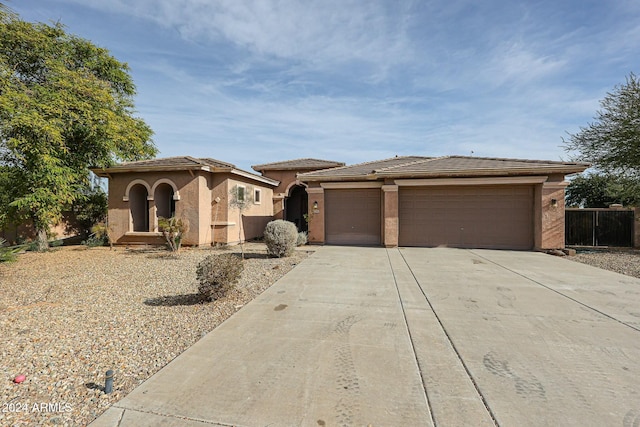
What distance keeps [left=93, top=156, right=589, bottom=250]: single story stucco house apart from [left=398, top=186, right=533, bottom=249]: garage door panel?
4 centimetres

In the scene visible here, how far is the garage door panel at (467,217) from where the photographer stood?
12.5 metres

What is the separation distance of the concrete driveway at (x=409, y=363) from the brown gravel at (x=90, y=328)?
1.31 ft

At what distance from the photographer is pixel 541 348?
371cm

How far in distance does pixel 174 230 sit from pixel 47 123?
280 inches

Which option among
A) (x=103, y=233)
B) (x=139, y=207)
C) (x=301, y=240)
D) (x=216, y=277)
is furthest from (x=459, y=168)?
(x=103, y=233)

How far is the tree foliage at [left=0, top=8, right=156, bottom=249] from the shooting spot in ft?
38.0

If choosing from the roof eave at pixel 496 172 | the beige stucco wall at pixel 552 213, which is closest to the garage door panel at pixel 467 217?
the beige stucco wall at pixel 552 213

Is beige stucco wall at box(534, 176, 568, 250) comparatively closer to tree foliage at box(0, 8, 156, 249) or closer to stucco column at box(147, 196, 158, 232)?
stucco column at box(147, 196, 158, 232)

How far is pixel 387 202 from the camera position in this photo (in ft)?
43.0

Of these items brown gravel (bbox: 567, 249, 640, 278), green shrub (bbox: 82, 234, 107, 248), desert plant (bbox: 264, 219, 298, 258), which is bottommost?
brown gravel (bbox: 567, 249, 640, 278)

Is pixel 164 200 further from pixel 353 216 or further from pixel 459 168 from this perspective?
pixel 459 168

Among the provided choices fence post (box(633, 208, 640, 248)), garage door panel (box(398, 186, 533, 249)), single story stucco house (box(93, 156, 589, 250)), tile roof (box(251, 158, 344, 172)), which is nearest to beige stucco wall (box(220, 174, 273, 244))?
single story stucco house (box(93, 156, 589, 250))

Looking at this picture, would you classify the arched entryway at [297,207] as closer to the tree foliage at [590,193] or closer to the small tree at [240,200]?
the small tree at [240,200]

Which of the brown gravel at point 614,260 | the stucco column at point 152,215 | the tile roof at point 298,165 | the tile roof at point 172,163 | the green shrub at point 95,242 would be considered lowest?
the brown gravel at point 614,260
